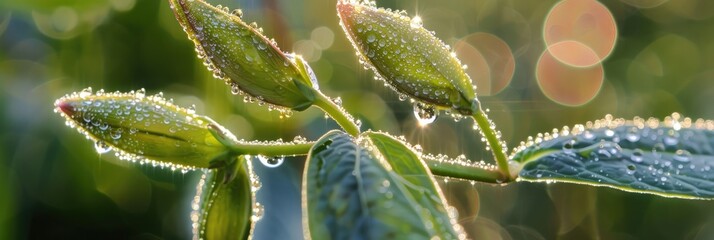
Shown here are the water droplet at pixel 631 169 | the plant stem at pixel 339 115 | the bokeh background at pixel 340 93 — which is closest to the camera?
the plant stem at pixel 339 115

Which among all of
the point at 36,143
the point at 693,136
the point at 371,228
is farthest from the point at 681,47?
the point at 371,228

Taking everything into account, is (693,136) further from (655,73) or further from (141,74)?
(655,73)

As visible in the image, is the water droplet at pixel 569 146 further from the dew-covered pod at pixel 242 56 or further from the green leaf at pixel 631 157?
the dew-covered pod at pixel 242 56

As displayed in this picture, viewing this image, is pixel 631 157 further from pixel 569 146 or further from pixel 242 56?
pixel 242 56

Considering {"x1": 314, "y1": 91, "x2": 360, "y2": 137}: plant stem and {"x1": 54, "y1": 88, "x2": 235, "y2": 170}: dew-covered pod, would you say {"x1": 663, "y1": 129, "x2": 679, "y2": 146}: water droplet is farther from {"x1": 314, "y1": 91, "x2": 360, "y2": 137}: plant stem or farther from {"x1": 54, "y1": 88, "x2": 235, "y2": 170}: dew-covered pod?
{"x1": 54, "y1": 88, "x2": 235, "y2": 170}: dew-covered pod

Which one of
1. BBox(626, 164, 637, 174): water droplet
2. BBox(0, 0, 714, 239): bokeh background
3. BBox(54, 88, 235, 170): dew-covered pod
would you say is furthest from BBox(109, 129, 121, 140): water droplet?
BBox(0, 0, 714, 239): bokeh background

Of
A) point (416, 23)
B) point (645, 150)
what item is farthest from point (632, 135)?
point (416, 23)

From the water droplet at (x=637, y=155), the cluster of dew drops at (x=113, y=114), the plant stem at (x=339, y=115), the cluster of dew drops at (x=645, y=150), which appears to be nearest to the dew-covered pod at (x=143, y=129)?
the cluster of dew drops at (x=113, y=114)

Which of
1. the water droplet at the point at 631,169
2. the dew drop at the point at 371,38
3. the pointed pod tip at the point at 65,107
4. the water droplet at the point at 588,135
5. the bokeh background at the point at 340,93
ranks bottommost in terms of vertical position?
the pointed pod tip at the point at 65,107
